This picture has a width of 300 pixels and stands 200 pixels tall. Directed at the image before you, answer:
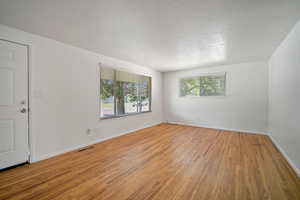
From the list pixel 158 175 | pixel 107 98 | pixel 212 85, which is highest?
pixel 212 85

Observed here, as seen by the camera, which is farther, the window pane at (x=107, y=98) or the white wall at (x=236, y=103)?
the white wall at (x=236, y=103)

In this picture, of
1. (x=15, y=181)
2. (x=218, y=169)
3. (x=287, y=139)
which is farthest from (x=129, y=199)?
(x=287, y=139)

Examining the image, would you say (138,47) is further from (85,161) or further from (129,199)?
(129,199)

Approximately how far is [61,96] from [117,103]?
1.56m

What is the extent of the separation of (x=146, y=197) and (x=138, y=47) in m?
2.84

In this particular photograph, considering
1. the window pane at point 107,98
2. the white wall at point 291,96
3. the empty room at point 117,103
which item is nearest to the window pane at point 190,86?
the empty room at point 117,103

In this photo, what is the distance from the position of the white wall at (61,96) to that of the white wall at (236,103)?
10.9 feet

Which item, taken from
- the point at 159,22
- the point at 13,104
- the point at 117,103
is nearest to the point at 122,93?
the point at 117,103

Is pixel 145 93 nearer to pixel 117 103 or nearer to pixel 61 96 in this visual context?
pixel 117 103

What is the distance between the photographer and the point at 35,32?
7.64 feet

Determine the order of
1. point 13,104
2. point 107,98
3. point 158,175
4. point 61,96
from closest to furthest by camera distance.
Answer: point 158,175 → point 13,104 → point 61,96 → point 107,98

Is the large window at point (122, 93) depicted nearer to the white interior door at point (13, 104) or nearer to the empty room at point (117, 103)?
the empty room at point (117, 103)

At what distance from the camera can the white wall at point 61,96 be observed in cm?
240

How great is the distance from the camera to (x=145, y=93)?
5270 mm
